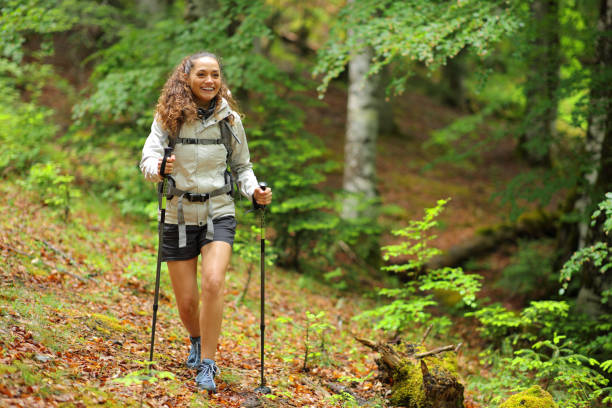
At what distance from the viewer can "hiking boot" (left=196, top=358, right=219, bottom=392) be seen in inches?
151

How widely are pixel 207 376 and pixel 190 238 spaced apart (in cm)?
106

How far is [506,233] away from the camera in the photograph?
39.8 feet

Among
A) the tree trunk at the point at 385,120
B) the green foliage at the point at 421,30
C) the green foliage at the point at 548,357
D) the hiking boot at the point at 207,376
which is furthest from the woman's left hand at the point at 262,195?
the tree trunk at the point at 385,120

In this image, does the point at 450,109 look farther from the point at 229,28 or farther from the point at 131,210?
the point at 131,210

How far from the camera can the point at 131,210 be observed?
8.52 meters

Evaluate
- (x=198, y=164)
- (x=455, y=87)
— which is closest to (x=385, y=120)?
(x=455, y=87)

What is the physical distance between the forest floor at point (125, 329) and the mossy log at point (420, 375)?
21cm

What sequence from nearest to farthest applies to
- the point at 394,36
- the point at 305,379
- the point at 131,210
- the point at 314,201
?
the point at 305,379
the point at 394,36
the point at 314,201
the point at 131,210

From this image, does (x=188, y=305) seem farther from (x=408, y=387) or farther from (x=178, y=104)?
(x=408, y=387)

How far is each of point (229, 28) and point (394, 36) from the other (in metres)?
3.46

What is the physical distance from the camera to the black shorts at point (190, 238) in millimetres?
3988

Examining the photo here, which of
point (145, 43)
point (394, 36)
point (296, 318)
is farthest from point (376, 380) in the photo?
point (145, 43)

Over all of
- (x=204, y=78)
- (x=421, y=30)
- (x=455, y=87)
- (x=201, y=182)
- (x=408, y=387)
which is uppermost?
(x=455, y=87)

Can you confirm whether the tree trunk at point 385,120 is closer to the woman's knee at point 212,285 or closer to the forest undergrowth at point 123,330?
the forest undergrowth at point 123,330
